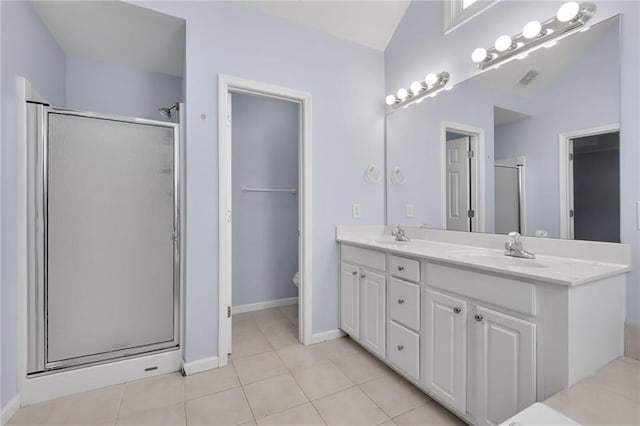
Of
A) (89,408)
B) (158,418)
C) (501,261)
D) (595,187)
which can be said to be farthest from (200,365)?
(595,187)

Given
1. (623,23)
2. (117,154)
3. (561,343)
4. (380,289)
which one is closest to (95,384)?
(117,154)

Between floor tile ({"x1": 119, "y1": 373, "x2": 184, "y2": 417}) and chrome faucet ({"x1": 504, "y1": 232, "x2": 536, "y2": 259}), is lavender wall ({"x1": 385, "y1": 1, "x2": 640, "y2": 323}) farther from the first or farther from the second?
floor tile ({"x1": 119, "y1": 373, "x2": 184, "y2": 417})

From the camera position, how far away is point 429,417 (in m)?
1.49

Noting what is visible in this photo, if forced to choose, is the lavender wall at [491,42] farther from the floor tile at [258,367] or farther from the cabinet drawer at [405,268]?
the floor tile at [258,367]

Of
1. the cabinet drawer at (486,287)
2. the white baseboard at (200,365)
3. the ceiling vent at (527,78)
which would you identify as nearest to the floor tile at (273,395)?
the white baseboard at (200,365)

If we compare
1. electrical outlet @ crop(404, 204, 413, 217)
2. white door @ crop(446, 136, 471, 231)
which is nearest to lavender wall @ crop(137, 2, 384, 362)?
electrical outlet @ crop(404, 204, 413, 217)

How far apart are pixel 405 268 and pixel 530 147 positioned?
3.25 feet

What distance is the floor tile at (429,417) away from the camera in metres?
1.45

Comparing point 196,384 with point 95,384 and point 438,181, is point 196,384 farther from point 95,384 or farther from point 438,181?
point 438,181

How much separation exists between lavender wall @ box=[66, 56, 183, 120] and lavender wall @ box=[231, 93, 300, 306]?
2.23 ft

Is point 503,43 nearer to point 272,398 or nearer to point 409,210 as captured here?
point 409,210

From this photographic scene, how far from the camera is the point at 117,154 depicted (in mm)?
1840

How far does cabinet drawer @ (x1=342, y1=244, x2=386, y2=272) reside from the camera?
Result: 1.95m

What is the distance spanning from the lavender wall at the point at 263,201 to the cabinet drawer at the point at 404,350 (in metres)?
1.73
